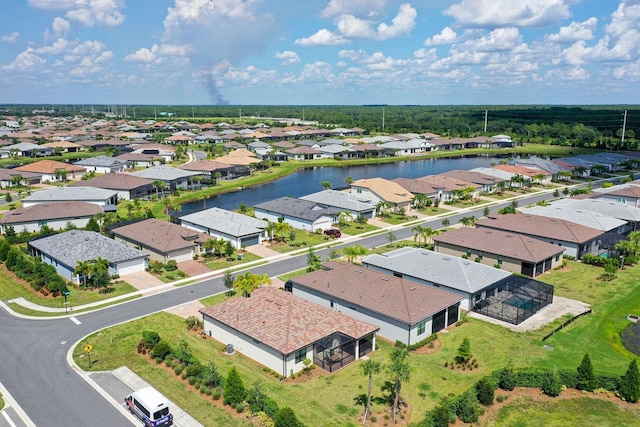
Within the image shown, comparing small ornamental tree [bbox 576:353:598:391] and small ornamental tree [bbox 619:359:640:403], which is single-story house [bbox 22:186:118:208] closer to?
small ornamental tree [bbox 576:353:598:391]

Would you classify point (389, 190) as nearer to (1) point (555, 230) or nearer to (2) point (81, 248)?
(1) point (555, 230)

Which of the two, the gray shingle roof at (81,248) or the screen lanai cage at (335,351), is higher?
the gray shingle roof at (81,248)

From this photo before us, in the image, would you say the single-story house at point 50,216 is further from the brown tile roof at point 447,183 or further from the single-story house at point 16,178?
the brown tile roof at point 447,183

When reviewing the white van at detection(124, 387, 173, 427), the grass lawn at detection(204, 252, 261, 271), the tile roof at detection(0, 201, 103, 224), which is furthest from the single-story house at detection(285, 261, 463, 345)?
the tile roof at detection(0, 201, 103, 224)

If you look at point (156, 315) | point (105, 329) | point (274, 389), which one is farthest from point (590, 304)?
point (105, 329)

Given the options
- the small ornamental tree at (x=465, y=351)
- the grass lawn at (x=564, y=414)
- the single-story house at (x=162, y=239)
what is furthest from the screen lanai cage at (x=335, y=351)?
the single-story house at (x=162, y=239)

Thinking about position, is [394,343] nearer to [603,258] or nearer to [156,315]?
[156,315]
